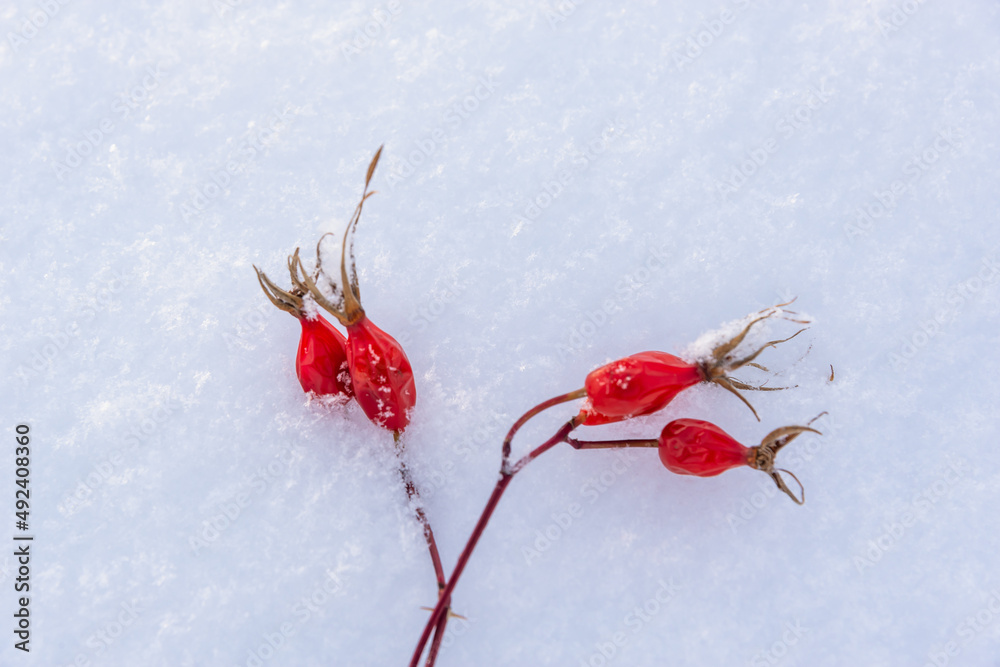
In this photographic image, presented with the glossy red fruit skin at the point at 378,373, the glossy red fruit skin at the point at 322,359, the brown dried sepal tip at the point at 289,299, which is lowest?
the glossy red fruit skin at the point at 378,373

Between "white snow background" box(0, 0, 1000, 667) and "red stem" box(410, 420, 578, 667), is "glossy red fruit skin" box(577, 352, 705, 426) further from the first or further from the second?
"white snow background" box(0, 0, 1000, 667)

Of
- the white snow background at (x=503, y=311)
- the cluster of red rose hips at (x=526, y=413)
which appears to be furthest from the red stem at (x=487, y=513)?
the white snow background at (x=503, y=311)

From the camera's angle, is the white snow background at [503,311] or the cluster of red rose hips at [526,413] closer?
the cluster of red rose hips at [526,413]

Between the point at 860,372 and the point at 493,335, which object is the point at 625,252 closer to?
the point at 493,335

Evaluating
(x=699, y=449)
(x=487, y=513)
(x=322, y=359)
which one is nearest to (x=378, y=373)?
(x=322, y=359)

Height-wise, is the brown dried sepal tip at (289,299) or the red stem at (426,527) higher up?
the brown dried sepal tip at (289,299)

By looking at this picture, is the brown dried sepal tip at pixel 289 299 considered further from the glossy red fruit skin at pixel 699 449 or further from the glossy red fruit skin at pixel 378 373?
the glossy red fruit skin at pixel 699 449

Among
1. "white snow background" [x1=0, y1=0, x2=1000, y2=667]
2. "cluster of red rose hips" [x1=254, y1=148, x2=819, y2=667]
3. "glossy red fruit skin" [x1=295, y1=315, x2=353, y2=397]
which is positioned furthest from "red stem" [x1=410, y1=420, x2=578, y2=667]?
"glossy red fruit skin" [x1=295, y1=315, x2=353, y2=397]
